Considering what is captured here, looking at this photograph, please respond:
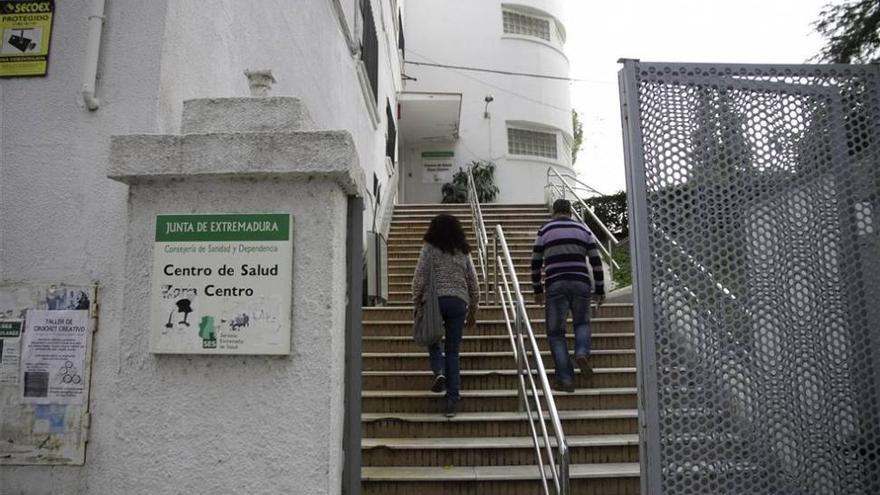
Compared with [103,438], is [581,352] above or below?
above

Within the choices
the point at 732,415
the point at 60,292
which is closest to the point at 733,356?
the point at 732,415

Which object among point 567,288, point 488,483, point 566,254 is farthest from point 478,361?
point 488,483

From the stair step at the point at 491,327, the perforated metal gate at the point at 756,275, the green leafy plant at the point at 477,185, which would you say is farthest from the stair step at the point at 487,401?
the green leafy plant at the point at 477,185

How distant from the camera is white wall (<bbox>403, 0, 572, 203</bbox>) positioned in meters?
16.8

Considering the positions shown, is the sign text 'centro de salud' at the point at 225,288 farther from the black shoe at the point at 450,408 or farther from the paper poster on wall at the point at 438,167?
the paper poster on wall at the point at 438,167

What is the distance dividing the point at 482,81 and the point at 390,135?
4.70 metres

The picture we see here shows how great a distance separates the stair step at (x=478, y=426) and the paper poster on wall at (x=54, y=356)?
2333 mm

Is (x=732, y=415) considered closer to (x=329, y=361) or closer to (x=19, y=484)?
(x=329, y=361)

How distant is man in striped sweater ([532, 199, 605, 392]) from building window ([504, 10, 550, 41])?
1350 centimetres

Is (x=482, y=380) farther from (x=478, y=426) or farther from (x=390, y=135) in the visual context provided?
(x=390, y=135)

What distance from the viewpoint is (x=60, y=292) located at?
2.72m

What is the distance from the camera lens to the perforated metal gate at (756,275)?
2.45m

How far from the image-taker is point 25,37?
2936 millimetres

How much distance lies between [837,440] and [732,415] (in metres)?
0.42
